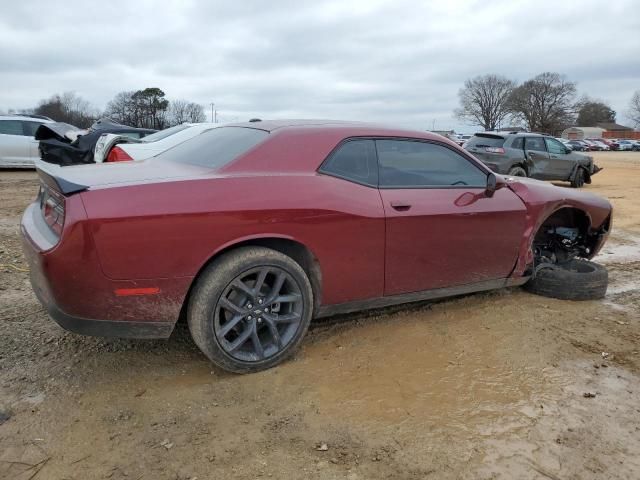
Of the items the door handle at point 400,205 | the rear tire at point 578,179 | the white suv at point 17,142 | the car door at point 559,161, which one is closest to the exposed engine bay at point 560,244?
the door handle at point 400,205

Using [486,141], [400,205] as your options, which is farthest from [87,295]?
[486,141]

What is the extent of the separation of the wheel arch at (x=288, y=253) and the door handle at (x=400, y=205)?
0.65 meters

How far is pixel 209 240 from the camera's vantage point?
2879 mm

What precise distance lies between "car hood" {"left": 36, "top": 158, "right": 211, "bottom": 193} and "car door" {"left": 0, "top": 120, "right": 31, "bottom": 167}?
12186 mm

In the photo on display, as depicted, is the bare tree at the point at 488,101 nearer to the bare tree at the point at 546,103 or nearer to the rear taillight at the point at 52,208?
the bare tree at the point at 546,103

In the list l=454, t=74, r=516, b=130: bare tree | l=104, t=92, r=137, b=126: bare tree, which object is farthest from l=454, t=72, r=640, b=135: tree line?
l=104, t=92, r=137, b=126: bare tree

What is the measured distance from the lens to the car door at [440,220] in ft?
11.7

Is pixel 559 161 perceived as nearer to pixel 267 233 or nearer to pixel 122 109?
pixel 267 233

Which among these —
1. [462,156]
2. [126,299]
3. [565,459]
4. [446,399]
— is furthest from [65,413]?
[462,156]

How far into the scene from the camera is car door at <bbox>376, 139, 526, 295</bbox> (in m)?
3.55

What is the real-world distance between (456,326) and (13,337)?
3.07 meters

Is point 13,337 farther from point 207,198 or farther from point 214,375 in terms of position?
point 207,198

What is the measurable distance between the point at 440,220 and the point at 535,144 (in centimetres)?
1125

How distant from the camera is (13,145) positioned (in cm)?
1387
